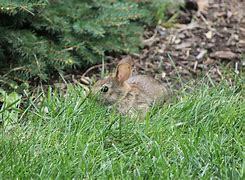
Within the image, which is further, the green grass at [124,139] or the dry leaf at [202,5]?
the dry leaf at [202,5]

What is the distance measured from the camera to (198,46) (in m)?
6.43

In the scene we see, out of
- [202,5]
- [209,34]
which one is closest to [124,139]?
[209,34]

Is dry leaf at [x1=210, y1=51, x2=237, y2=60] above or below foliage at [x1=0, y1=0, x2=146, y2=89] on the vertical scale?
below

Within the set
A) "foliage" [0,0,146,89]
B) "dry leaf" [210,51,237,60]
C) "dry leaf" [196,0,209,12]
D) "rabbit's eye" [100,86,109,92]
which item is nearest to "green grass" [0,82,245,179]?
"rabbit's eye" [100,86,109,92]

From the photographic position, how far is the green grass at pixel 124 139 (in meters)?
3.63

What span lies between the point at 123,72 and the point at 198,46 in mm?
1655

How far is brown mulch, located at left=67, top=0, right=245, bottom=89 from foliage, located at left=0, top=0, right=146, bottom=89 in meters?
0.21

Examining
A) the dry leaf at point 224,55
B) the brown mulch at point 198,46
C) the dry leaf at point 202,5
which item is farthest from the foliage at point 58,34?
the dry leaf at point 202,5

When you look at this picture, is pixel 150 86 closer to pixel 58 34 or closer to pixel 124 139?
pixel 58 34

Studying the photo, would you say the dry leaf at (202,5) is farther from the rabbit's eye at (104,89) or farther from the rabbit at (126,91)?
the rabbit's eye at (104,89)

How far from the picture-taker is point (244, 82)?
A: 4.98 m

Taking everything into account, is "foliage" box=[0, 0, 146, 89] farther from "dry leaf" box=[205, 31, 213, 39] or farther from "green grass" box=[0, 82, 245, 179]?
"dry leaf" box=[205, 31, 213, 39]

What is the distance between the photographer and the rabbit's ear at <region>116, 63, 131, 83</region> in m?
4.91

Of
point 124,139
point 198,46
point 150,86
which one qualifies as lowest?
point 198,46
